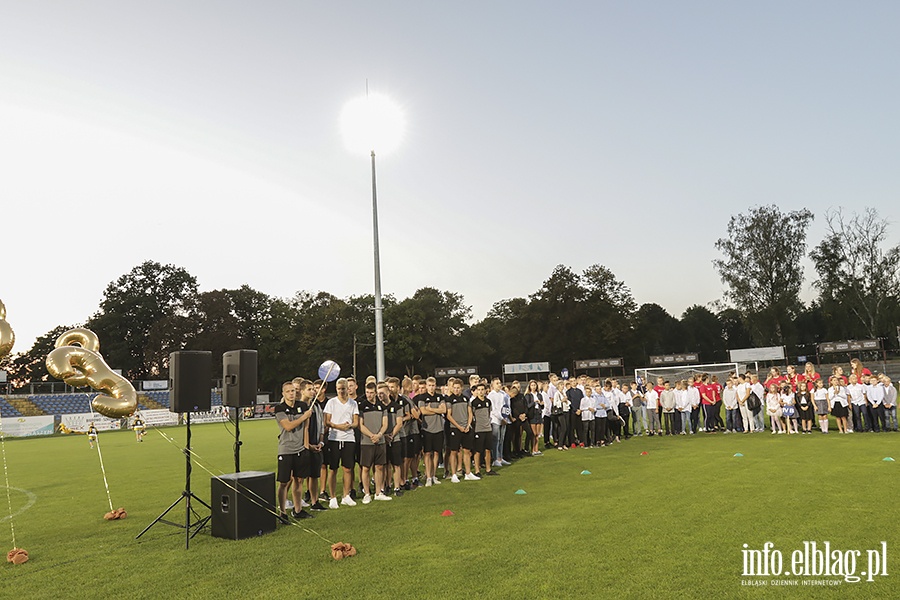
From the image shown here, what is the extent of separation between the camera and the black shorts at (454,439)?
10484mm

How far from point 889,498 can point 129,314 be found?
66001 millimetres

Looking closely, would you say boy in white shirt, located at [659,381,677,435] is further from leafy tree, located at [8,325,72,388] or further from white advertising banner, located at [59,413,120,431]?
leafy tree, located at [8,325,72,388]

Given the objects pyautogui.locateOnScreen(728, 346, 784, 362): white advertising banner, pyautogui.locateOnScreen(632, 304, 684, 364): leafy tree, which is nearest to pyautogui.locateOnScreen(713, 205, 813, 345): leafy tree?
pyautogui.locateOnScreen(728, 346, 784, 362): white advertising banner

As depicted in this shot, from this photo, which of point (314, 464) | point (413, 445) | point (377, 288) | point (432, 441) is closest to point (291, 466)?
point (314, 464)

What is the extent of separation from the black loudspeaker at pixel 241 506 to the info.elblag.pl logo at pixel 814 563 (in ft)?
16.6

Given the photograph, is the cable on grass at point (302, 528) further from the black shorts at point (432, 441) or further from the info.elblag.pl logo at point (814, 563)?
the info.elblag.pl logo at point (814, 563)

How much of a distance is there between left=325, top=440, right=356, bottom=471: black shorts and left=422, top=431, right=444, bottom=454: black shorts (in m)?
1.70

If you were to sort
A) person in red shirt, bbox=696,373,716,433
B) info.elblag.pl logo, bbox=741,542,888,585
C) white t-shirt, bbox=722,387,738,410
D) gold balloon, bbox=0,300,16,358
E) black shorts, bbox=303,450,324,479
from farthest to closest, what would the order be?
person in red shirt, bbox=696,373,716,433 < white t-shirt, bbox=722,387,738,410 < black shorts, bbox=303,450,324,479 < gold balloon, bbox=0,300,16,358 < info.elblag.pl logo, bbox=741,542,888,585

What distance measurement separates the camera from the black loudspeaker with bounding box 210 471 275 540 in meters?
6.50

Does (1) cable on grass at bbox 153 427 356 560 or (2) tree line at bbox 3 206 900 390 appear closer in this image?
(1) cable on grass at bbox 153 427 356 560

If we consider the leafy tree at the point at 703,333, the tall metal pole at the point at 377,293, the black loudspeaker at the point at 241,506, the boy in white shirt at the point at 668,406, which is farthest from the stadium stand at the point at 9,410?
the leafy tree at the point at 703,333

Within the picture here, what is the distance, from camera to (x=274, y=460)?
50.6ft

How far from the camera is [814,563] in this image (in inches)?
193

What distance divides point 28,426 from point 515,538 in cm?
3296
